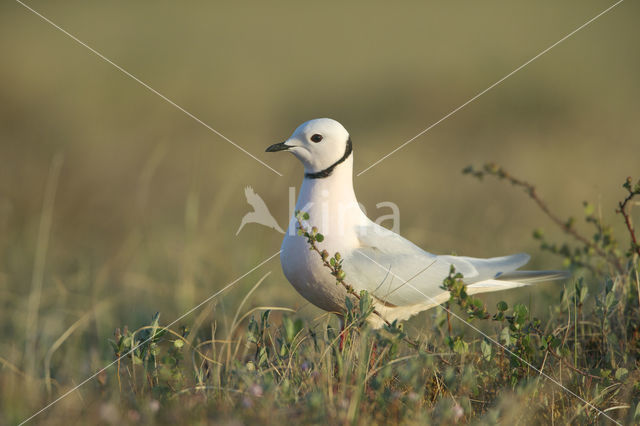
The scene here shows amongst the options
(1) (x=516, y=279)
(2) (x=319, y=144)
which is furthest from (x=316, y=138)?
(1) (x=516, y=279)

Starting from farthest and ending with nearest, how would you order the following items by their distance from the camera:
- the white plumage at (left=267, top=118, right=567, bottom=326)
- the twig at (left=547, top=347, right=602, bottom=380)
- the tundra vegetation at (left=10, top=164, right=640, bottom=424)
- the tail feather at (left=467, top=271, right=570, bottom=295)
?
the tail feather at (left=467, top=271, right=570, bottom=295)
the white plumage at (left=267, top=118, right=567, bottom=326)
the twig at (left=547, top=347, right=602, bottom=380)
the tundra vegetation at (left=10, top=164, right=640, bottom=424)

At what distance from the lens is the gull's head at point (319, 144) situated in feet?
11.5

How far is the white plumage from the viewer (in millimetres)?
3367

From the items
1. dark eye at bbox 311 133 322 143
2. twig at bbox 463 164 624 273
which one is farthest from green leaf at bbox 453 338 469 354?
dark eye at bbox 311 133 322 143

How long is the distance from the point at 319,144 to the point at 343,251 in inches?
22.7

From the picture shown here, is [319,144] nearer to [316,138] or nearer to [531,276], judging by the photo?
[316,138]

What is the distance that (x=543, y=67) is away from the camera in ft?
45.8

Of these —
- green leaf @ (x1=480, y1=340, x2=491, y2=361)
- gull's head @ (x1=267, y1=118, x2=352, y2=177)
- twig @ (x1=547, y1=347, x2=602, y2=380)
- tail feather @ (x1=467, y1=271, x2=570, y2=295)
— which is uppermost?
gull's head @ (x1=267, y1=118, x2=352, y2=177)

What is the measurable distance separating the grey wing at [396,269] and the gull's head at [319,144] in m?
0.41

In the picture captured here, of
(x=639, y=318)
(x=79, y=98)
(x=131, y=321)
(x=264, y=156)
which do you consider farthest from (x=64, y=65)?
(x=639, y=318)

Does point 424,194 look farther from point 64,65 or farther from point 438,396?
point 64,65

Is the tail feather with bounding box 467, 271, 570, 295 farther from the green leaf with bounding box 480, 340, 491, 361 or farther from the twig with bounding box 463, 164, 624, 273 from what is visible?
the green leaf with bounding box 480, 340, 491, 361

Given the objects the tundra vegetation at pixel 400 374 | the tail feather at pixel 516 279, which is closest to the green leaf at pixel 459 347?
the tundra vegetation at pixel 400 374

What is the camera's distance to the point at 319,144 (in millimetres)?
3504
